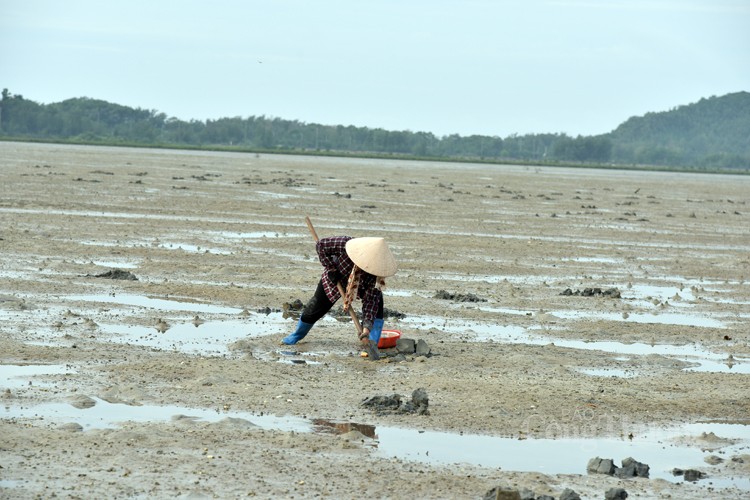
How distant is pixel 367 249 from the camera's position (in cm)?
1106

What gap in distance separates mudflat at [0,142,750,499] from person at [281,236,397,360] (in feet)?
0.72

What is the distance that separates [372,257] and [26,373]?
10.5 feet

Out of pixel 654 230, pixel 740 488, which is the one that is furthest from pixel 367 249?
pixel 654 230

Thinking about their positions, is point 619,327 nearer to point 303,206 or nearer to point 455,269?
point 455,269

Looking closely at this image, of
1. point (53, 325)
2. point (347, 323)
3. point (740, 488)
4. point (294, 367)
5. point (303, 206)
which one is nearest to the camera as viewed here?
point (740, 488)

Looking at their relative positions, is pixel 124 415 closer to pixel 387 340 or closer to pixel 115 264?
pixel 387 340

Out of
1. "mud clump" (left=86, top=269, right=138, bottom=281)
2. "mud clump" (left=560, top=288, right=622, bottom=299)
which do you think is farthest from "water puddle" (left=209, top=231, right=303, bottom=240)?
"mud clump" (left=560, top=288, right=622, bottom=299)

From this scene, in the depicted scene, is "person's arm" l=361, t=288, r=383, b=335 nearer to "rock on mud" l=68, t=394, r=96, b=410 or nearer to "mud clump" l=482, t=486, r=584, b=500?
"rock on mud" l=68, t=394, r=96, b=410

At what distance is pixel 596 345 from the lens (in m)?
12.4

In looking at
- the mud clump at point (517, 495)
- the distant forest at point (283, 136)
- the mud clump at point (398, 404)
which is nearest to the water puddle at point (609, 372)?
the mud clump at point (398, 404)

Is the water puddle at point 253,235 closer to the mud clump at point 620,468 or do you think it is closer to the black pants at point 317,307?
the black pants at point 317,307

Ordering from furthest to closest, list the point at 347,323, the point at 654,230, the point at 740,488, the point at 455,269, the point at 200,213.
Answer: the point at 654,230, the point at 200,213, the point at 455,269, the point at 347,323, the point at 740,488

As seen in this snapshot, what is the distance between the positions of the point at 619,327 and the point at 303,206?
17307 mm

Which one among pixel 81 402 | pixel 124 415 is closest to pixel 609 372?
pixel 124 415
